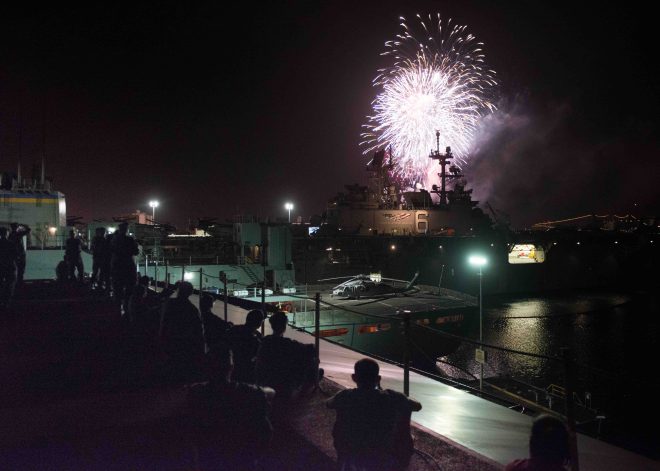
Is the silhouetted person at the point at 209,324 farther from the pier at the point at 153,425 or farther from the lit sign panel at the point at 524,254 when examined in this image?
the lit sign panel at the point at 524,254

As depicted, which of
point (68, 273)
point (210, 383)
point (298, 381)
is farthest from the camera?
point (68, 273)

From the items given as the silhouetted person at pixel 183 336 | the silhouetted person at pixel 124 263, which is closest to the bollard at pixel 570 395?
the silhouetted person at pixel 183 336

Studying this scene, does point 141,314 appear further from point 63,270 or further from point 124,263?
point 63,270

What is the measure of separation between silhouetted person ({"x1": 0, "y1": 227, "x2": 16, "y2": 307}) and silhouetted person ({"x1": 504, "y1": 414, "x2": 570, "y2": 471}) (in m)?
10.8

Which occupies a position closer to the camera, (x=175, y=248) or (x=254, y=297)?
(x=254, y=297)

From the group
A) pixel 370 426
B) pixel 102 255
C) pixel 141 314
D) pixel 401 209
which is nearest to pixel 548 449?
pixel 370 426

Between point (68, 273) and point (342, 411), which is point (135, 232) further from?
point (342, 411)

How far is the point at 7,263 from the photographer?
997 centimetres

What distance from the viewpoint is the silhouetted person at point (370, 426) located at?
3.16m

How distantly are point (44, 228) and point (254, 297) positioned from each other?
48.1ft

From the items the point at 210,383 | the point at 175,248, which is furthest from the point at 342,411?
the point at 175,248

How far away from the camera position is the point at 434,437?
180 inches

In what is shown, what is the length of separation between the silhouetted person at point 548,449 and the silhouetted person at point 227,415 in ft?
5.44

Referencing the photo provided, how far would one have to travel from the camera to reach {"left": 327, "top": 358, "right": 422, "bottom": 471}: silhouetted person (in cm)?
316
